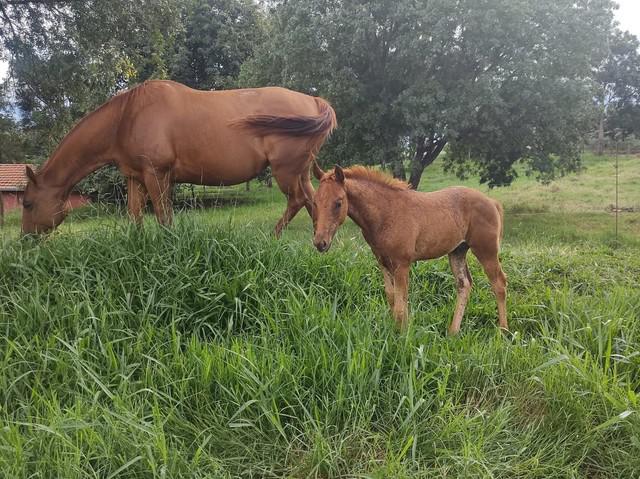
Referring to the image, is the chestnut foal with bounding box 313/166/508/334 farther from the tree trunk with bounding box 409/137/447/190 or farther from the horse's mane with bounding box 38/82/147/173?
the tree trunk with bounding box 409/137/447/190

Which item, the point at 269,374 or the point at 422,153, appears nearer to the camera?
the point at 269,374

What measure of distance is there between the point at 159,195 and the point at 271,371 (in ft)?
8.02

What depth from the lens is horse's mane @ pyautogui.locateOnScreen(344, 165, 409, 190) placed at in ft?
10.8

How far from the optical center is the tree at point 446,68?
1118cm

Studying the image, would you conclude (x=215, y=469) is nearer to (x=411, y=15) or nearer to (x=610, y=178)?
(x=411, y=15)

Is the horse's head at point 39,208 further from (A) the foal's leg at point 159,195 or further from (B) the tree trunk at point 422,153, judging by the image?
(B) the tree trunk at point 422,153

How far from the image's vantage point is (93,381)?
106 inches

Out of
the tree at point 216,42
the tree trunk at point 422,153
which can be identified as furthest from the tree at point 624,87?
the tree at point 216,42

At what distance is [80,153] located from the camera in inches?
175

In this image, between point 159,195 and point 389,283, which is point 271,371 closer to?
point 389,283

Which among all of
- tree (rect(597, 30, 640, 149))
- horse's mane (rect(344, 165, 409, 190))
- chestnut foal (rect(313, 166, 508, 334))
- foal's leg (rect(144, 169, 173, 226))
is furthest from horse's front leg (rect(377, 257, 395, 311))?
tree (rect(597, 30, 640, 149))

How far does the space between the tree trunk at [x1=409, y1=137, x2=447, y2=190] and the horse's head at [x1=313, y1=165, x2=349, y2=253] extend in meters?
10.5

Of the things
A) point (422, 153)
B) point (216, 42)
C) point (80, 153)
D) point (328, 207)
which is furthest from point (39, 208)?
point (216, 42)

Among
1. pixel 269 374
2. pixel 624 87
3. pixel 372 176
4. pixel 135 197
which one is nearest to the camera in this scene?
pixel 269 374
